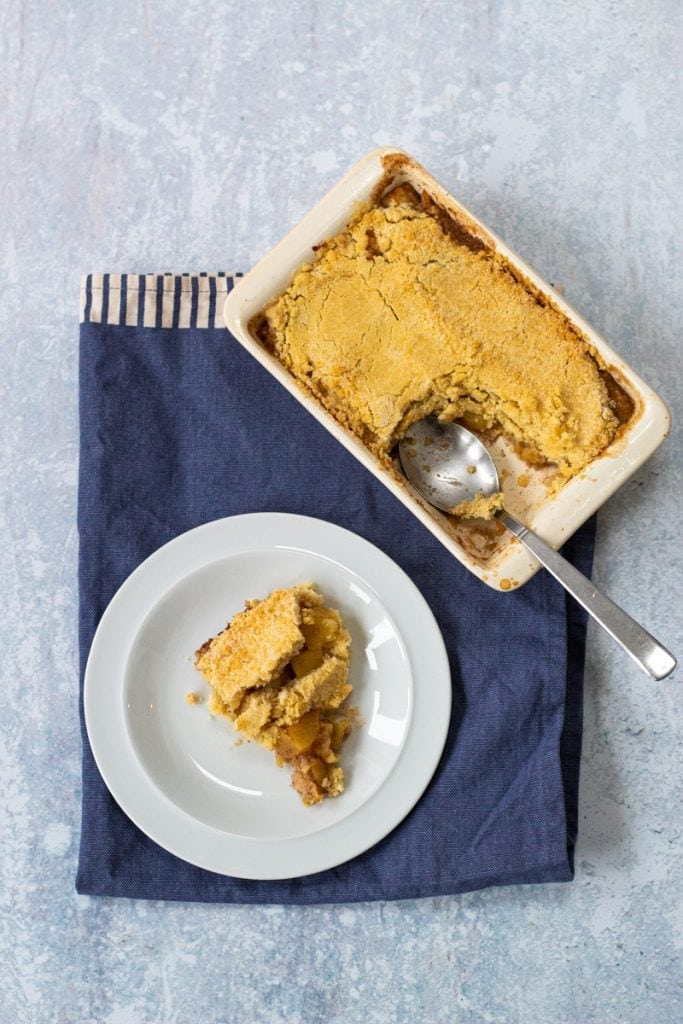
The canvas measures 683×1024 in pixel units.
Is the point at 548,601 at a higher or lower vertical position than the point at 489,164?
lower

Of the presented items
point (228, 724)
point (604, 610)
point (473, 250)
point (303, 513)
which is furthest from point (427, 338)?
point (228, 724)

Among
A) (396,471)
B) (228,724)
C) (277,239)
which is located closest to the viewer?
(396,471)

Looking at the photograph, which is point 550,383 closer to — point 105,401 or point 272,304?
point 272,304

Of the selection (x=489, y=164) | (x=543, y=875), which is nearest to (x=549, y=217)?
(x=489, y=164)

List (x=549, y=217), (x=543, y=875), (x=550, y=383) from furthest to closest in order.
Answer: (x=549, y=217)
(x=543, y=875)
(x=550, y=383)

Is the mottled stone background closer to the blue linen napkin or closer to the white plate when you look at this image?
the blue linen napkin

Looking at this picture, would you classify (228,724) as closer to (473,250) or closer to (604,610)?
(604,610)
